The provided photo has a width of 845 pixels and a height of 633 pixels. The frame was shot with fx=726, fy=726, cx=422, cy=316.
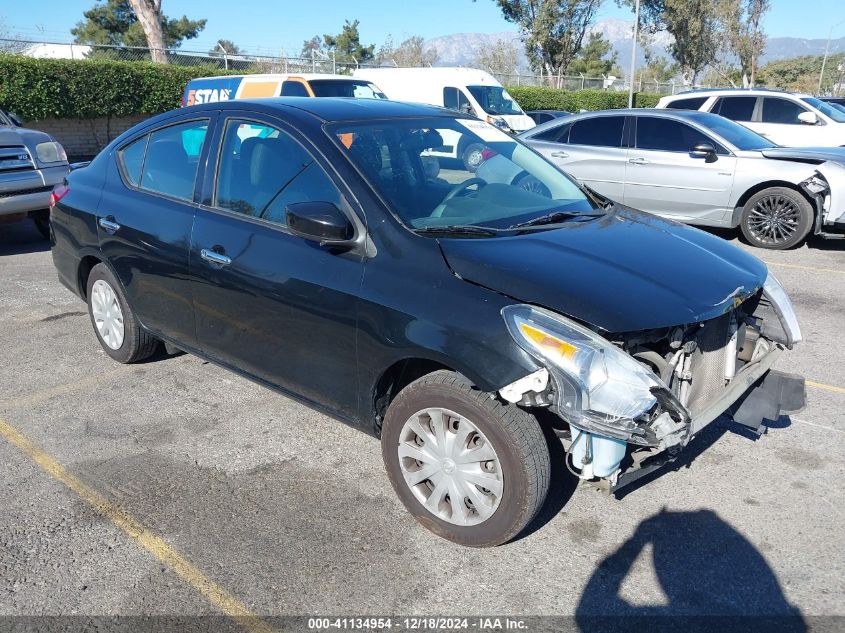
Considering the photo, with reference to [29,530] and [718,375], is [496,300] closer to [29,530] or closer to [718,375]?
[718,375]

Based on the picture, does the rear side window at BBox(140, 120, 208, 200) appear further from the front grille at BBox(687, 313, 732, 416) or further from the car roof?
the front grille at BBox(687, 313, 732, 416)

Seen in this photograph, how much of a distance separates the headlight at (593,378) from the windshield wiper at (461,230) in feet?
2.52

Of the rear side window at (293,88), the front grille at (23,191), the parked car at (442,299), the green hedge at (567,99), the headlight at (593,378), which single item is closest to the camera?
the headlight at (593,378)

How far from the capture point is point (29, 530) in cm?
315

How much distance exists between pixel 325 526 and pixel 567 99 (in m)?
29.7

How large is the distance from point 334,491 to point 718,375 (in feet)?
6.13

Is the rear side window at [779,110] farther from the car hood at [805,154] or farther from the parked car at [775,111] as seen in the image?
the car hood at [805,154]

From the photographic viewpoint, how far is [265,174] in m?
3.71

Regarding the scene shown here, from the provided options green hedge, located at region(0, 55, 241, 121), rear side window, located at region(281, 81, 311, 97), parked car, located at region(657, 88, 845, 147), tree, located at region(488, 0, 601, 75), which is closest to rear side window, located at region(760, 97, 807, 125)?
parked car, located at region(657, 88, 845, 147)

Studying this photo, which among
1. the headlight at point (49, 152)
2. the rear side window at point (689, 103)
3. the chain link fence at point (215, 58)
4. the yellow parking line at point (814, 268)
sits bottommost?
the yellow parking line at point (814, 268)

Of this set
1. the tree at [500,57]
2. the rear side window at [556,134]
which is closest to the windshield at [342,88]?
the rear side window at [556,134]

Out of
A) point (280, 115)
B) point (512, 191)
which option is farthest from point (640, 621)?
point (280, 115)

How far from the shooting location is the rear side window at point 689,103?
13.1 metres

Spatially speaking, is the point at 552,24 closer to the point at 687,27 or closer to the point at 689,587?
the point at 687,27
